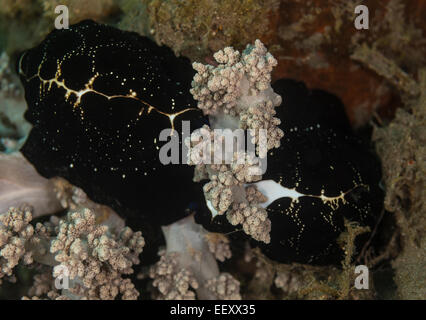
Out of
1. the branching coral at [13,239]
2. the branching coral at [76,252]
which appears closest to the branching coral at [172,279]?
the branching coral at [76,252]

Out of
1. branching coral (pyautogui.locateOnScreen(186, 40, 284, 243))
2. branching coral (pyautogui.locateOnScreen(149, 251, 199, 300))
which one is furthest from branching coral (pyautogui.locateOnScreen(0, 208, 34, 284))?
branching coral (pyautogui.locateOnScreen(186, 40, 284, 243))

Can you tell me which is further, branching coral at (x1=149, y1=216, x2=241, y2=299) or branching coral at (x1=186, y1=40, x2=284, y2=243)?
branching coral at (x1=149, y1=216, x2=241, y2=299)

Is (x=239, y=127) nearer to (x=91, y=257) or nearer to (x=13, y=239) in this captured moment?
(x=91, y=257)

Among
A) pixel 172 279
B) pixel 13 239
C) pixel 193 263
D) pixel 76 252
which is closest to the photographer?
pixel 76 252

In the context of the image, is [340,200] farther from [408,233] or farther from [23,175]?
[23,175]

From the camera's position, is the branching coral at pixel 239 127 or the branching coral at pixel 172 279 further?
the branching coral at pixel 172 279

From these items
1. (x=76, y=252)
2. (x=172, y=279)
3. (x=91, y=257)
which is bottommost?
(x=172, y=279)

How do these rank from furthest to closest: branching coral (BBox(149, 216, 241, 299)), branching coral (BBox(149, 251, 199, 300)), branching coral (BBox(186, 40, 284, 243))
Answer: branching coral (BBox(149, 216, 241, 299)) < branching coral (BBox(149, 251, 199, 300)) < branching coral (BBox(186, 40, 284, 243))

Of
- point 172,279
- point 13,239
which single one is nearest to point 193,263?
point 172,279

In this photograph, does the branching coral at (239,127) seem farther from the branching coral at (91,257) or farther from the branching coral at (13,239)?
the branching coral at (13,239)

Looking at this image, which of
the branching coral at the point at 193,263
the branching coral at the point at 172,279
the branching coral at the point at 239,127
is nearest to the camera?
the branching coral at the point at 239,127

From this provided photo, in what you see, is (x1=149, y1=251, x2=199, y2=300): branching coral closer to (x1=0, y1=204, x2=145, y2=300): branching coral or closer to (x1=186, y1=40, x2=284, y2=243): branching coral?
(x1=0, y1=204, x2=145, y2=300): branching coral

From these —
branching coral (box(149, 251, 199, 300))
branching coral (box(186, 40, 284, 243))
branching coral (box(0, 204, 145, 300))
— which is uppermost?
branching coral (box(186, 40, 284, 243))

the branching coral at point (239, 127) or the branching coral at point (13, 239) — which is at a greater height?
the branching coral at point (239, 127)
